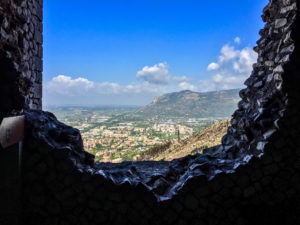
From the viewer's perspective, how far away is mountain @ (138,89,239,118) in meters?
49.1

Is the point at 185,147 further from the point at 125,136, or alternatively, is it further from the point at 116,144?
the point at 125,136

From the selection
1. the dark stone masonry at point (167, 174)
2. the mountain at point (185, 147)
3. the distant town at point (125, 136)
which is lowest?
the distant town at point (125, 136)

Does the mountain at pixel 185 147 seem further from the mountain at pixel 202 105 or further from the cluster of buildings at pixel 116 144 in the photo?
the mountain at pixel 202 105

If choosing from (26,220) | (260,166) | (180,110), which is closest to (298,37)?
(260,166)

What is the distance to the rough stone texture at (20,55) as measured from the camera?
2.79 metres

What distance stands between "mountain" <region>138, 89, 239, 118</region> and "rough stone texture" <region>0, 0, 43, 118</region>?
42.9m

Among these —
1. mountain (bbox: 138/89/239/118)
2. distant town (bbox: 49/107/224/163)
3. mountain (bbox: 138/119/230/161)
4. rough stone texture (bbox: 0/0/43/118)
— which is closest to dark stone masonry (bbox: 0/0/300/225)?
rough stone texture (bbox: 0/0/43/118)

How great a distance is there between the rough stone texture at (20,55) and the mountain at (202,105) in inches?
1690

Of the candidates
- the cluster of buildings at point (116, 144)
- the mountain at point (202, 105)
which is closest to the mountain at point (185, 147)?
the cluster of buildings at point (116, 144)

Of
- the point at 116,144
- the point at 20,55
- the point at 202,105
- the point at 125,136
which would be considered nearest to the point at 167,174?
the point at 20,55

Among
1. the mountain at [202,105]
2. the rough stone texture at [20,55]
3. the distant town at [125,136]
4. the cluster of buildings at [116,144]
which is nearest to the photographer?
the rough stone texture at [20,55]

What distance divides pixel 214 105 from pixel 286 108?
50.0 m

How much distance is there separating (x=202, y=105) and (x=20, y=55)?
5329 centimetres

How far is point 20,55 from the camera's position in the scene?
10.7 ft
